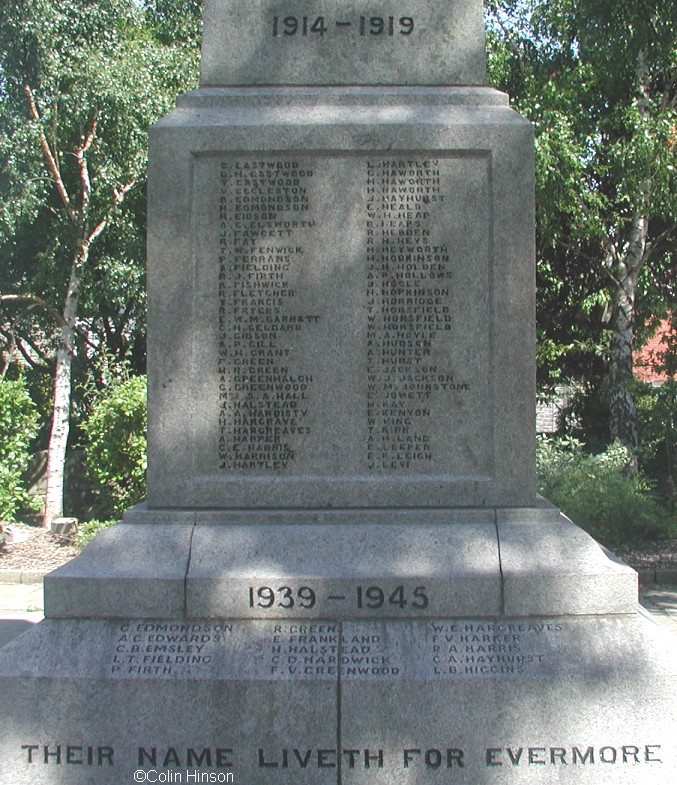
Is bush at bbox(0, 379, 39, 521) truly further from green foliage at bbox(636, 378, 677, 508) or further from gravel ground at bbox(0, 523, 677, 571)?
green foliage at bbox(636, 378, 677, 508)

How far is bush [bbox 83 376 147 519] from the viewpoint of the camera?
1268cm

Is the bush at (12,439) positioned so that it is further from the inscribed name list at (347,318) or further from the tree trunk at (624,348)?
the tree trunk at (624,348)

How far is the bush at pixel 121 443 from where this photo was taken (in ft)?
41.6

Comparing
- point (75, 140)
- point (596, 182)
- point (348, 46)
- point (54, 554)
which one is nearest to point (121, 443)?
point (54, 554)

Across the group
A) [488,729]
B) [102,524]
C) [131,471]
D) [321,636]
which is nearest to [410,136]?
[321,636]

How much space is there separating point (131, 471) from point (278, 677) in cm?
957

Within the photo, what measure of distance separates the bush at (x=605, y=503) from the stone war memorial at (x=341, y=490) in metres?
7.77

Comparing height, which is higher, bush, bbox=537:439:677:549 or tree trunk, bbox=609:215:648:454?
tree trunk, bbox=609:215:648:454

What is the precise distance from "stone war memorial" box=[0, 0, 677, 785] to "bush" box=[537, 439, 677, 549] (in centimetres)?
777

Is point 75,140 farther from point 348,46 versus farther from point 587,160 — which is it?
point 348,46

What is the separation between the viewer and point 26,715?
3777mm

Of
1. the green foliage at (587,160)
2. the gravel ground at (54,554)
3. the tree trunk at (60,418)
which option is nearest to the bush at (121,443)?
the gravel ground at (54,554)

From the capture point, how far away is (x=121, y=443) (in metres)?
12.7

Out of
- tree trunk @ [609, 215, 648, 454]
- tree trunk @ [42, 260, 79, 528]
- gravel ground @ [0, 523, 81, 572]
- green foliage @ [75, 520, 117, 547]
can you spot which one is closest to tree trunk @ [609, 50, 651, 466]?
tree trunk @ [609, 215, 648, 454]
